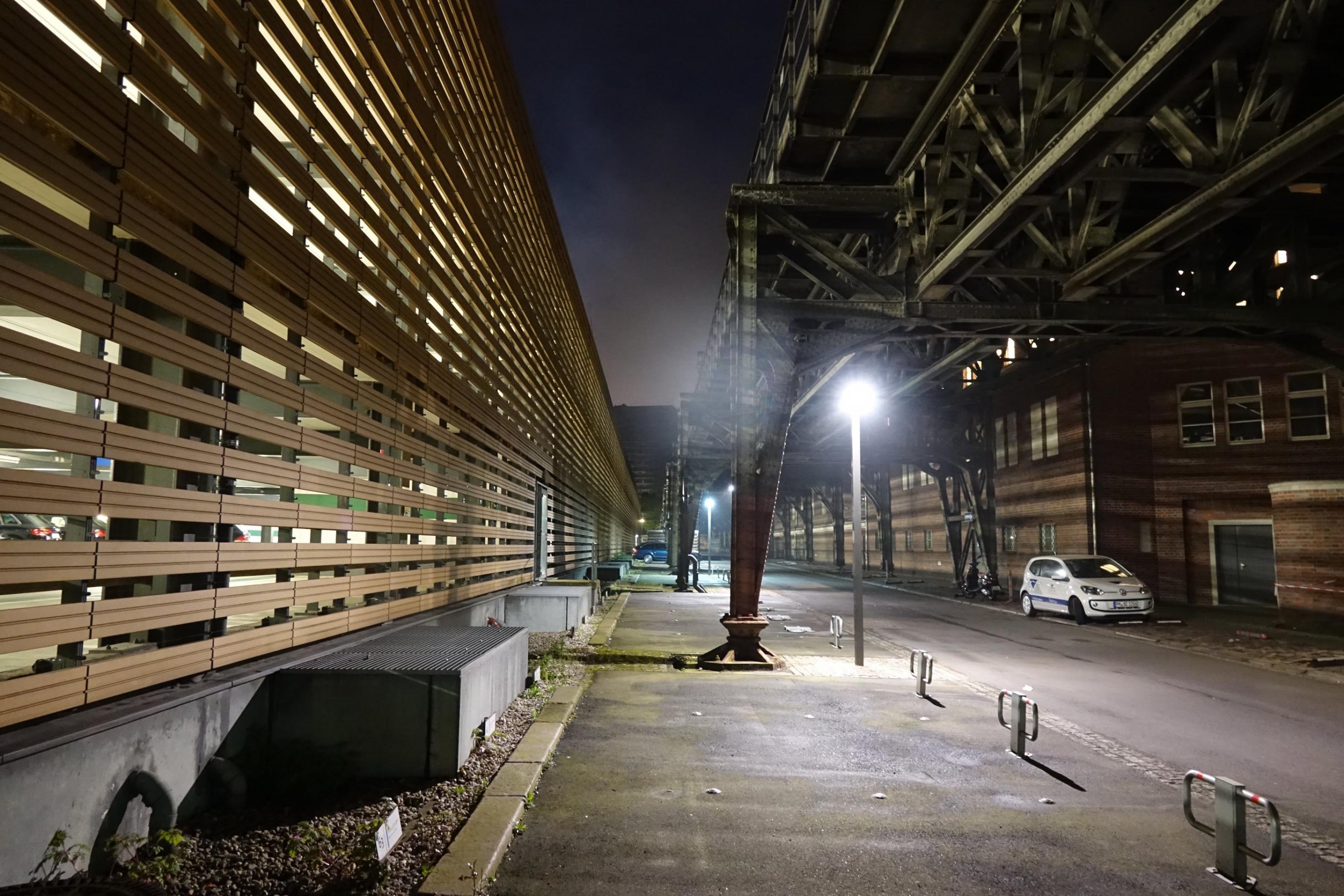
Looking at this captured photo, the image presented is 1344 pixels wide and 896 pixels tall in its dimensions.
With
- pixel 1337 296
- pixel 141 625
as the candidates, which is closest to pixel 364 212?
pixel 141 625

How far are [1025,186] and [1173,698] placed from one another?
23.1 feet

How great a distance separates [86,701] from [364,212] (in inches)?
173

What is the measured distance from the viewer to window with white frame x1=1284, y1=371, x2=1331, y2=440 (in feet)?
64.3

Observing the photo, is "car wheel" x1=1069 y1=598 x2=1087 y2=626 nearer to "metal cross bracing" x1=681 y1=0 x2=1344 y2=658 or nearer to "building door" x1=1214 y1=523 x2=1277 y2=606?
"building door" x1=1214 y1=523 x2=1277 y2=606

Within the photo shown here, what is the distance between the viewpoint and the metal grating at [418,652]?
5.02m

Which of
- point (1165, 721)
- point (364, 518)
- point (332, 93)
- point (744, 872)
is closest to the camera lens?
point (744, 872)

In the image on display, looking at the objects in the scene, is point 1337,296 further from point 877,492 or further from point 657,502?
point 657,502

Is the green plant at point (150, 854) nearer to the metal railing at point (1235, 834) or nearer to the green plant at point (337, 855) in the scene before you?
the green plant at point (337, 855)

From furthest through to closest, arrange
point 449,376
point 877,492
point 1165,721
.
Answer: point 877,492, point 449,376, point 1165,721

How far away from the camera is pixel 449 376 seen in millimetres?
8734

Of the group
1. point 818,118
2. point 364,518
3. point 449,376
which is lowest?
point 364,518

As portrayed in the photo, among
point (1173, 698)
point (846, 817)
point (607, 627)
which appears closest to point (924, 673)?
point (1173, 698)

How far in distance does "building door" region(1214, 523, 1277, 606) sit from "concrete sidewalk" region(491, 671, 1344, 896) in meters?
18.4

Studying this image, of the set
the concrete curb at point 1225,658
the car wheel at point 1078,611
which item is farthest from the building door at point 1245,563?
the car wheel at point 1078,611
